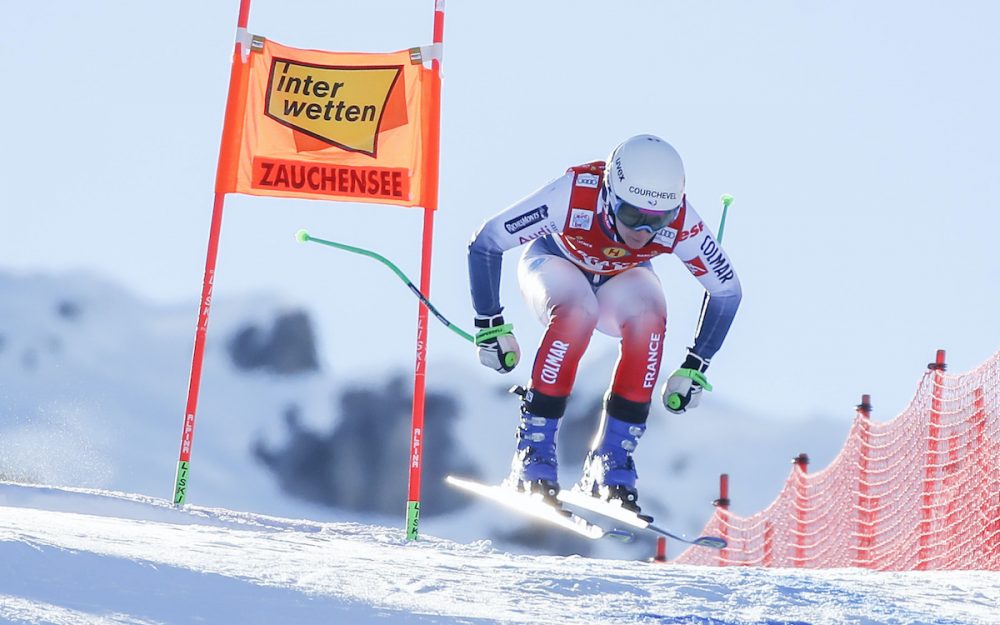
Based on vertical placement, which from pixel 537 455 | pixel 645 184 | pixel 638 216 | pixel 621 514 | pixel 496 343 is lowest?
pixel 621 514

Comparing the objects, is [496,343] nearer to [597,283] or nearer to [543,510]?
[597,283]

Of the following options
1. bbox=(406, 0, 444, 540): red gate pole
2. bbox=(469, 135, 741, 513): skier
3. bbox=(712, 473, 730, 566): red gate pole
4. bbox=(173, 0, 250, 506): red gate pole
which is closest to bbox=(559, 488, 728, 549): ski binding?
bbox=(469, 135, 741, 513): skier

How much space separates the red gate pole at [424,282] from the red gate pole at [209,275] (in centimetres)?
124

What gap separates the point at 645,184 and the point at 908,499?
4598 mm

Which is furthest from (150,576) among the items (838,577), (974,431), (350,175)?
(974,431)

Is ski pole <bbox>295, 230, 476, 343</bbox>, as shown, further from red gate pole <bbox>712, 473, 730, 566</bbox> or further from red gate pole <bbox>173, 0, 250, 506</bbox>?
red gate pole <bbox>712, 473, 730, 566</bbox>

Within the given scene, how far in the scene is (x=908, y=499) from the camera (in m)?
9.64

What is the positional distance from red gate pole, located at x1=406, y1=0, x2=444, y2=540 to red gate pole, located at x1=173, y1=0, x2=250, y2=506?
1236 mm

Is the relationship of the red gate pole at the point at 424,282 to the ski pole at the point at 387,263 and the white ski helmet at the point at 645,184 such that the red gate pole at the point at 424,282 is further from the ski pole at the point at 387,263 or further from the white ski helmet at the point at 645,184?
the white ski helmet at the point at 645,184

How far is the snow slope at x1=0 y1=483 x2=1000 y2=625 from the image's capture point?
4.09 meters

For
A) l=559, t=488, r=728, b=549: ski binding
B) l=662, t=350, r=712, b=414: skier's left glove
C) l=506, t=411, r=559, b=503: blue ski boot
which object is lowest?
l=559, t=488, r=728, b=549: ski binding

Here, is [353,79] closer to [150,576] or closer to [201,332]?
[201,332]

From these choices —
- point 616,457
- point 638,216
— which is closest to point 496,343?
point 616,457

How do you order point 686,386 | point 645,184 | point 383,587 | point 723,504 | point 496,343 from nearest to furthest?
point 383,587 → point 645,184 → point 496,343 → point 686,386 → point 723,504
